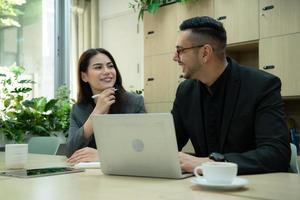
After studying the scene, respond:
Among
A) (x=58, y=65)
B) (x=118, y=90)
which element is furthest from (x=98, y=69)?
(x=58, y=65)

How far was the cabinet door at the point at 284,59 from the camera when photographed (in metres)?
3.40

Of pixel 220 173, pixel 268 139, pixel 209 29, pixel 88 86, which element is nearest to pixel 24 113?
pixel 88 86

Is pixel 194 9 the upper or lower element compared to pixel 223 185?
upper

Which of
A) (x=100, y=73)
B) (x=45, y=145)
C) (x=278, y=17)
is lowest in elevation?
(x=45, y=145)

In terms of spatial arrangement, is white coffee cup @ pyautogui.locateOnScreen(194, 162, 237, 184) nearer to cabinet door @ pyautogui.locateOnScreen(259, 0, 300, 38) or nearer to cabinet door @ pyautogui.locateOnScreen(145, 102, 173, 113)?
cabinet door @ pyautogui.locateOnScreen(259, 0, 300, 38)

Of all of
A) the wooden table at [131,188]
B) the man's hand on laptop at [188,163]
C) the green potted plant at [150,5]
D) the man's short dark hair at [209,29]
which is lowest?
the wooden table at [131,188]

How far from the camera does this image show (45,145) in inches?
116

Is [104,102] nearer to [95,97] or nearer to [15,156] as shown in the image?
[95,97]

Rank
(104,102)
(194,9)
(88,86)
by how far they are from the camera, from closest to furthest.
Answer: (104,102) < (88,86) < (194,9)

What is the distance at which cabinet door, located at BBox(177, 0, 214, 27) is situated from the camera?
4.08 metres

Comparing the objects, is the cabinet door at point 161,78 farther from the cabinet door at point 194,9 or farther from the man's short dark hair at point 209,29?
the man's short dark hair at point 209,29

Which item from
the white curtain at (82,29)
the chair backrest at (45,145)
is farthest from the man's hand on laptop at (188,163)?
the white curtain at (82,29)

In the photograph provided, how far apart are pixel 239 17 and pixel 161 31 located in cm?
105

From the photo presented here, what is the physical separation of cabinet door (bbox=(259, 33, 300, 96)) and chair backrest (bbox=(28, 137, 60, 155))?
199cm
